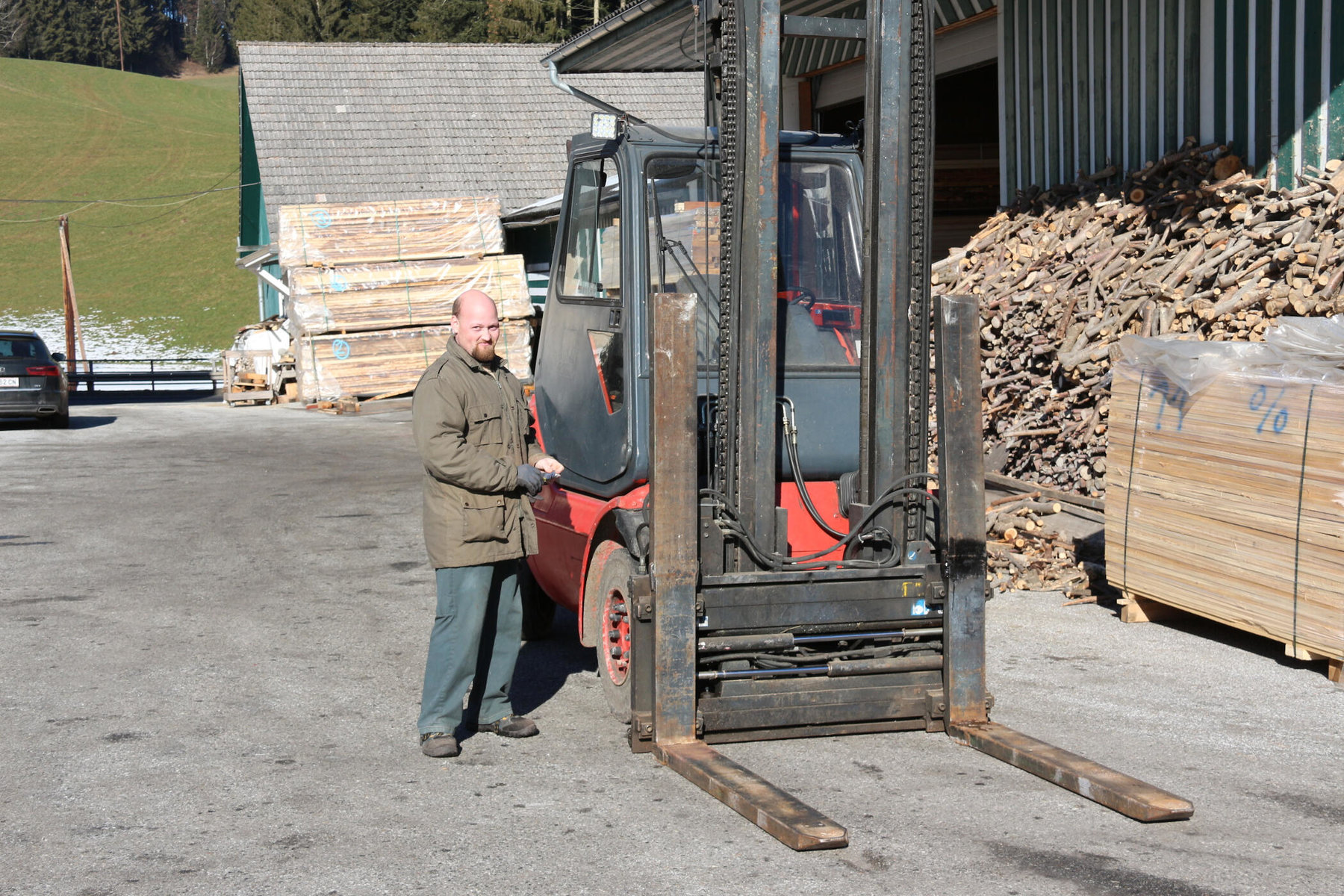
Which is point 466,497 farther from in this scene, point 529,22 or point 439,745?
point 529,22

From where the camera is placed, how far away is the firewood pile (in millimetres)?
9445

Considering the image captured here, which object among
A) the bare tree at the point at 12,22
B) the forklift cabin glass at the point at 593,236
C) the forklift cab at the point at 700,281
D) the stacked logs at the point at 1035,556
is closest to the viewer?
the forklift cab at the point at 700,281

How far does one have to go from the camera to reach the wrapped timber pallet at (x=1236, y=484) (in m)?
6.79

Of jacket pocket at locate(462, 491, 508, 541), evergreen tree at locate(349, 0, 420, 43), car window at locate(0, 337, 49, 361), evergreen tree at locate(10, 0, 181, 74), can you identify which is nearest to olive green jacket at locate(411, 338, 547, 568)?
jacket pocket at locate(462, 491, 508, 541)

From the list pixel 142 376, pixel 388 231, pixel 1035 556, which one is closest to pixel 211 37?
pixel 142 376

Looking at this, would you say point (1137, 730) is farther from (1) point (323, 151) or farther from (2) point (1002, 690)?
(1) point (323, 151)

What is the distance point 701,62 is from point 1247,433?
3.50m

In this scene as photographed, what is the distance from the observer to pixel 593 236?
6.81 metres

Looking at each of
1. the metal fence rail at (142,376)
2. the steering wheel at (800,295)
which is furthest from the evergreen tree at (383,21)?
the steering wheel at (800,295)

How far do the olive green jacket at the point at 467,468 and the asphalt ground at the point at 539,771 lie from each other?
90 centimetres

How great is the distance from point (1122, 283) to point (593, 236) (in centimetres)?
564

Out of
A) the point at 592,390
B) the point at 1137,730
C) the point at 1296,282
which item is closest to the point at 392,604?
the point at 592,390

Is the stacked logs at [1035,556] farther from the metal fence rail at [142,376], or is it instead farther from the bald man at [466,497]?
the metal fence rail at [142,376]

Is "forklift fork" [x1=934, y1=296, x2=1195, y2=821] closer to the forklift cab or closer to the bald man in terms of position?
the forklift cab
